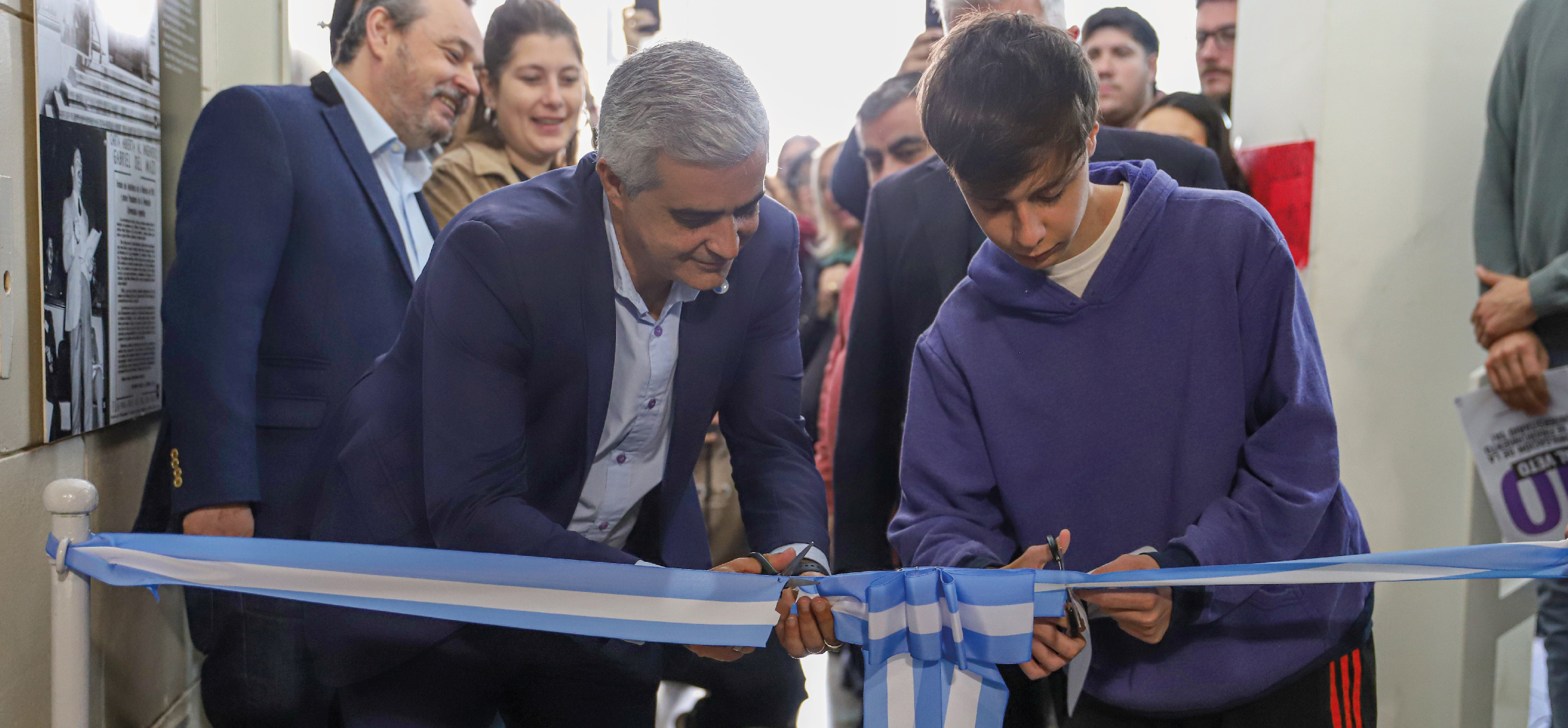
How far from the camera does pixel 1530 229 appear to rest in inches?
72.3

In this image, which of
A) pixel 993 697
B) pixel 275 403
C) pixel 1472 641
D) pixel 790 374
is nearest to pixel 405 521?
pixel 275 403

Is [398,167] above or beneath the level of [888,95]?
beneath

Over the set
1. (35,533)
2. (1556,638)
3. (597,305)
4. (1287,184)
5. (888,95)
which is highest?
(888,95)

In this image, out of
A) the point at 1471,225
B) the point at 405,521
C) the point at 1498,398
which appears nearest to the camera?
the point at 405,521

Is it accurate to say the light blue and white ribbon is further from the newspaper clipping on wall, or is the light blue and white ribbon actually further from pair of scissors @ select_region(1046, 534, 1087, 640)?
the newspaper clipping on wall

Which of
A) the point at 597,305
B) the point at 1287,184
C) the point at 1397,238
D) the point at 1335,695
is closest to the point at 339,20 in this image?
the point at 597,305

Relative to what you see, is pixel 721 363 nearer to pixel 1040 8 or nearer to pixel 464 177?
pixel 464 177

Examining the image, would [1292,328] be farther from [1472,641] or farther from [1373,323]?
[1472,641]

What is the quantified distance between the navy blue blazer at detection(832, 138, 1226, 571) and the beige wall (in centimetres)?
99

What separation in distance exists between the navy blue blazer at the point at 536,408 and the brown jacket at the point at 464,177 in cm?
17

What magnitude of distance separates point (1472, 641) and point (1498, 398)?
0.49 metres

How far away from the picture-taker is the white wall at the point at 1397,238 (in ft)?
6.12

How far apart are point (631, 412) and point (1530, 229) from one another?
60.0 inches

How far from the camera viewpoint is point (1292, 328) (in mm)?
1301
